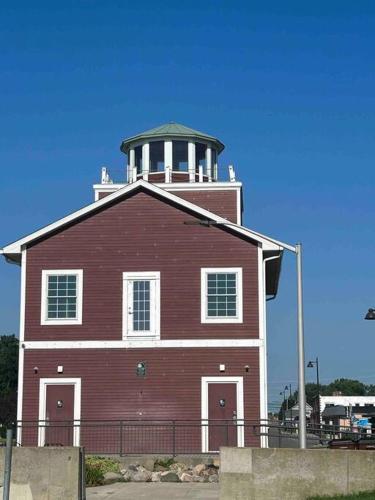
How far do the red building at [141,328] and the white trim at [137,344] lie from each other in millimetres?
34

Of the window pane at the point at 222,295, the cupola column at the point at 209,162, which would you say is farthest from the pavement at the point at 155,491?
the cupola column at the point at 209,162

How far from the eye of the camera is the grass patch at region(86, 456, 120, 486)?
22628 mm

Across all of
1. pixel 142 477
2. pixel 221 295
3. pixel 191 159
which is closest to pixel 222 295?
pixel 221 295

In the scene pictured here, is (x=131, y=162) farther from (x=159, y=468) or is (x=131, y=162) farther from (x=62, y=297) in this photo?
(x=159, y=468)

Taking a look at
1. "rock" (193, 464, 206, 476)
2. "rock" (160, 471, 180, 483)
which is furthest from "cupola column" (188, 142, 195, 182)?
"rock" (160, 471, 180, 483)

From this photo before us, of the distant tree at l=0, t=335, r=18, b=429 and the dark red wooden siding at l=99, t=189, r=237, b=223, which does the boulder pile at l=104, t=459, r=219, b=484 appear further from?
the distant tree at l=0, t=335, r=18, b=429

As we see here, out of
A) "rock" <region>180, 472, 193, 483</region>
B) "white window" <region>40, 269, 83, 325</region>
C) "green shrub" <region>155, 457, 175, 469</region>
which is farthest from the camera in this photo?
"white window" <region>40, 269, 83, 325</region>

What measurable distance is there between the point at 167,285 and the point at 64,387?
4.89m

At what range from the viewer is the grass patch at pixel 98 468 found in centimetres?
2263

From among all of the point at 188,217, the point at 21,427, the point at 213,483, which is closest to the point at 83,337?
the point at 21,427

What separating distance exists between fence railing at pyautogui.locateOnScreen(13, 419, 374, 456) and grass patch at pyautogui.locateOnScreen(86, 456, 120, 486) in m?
3.07

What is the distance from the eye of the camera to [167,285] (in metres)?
30.3

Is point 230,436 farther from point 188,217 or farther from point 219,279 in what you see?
point 188,217

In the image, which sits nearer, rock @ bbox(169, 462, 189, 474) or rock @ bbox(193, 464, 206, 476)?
rock @ bbox(193, 464, 206, 476)
